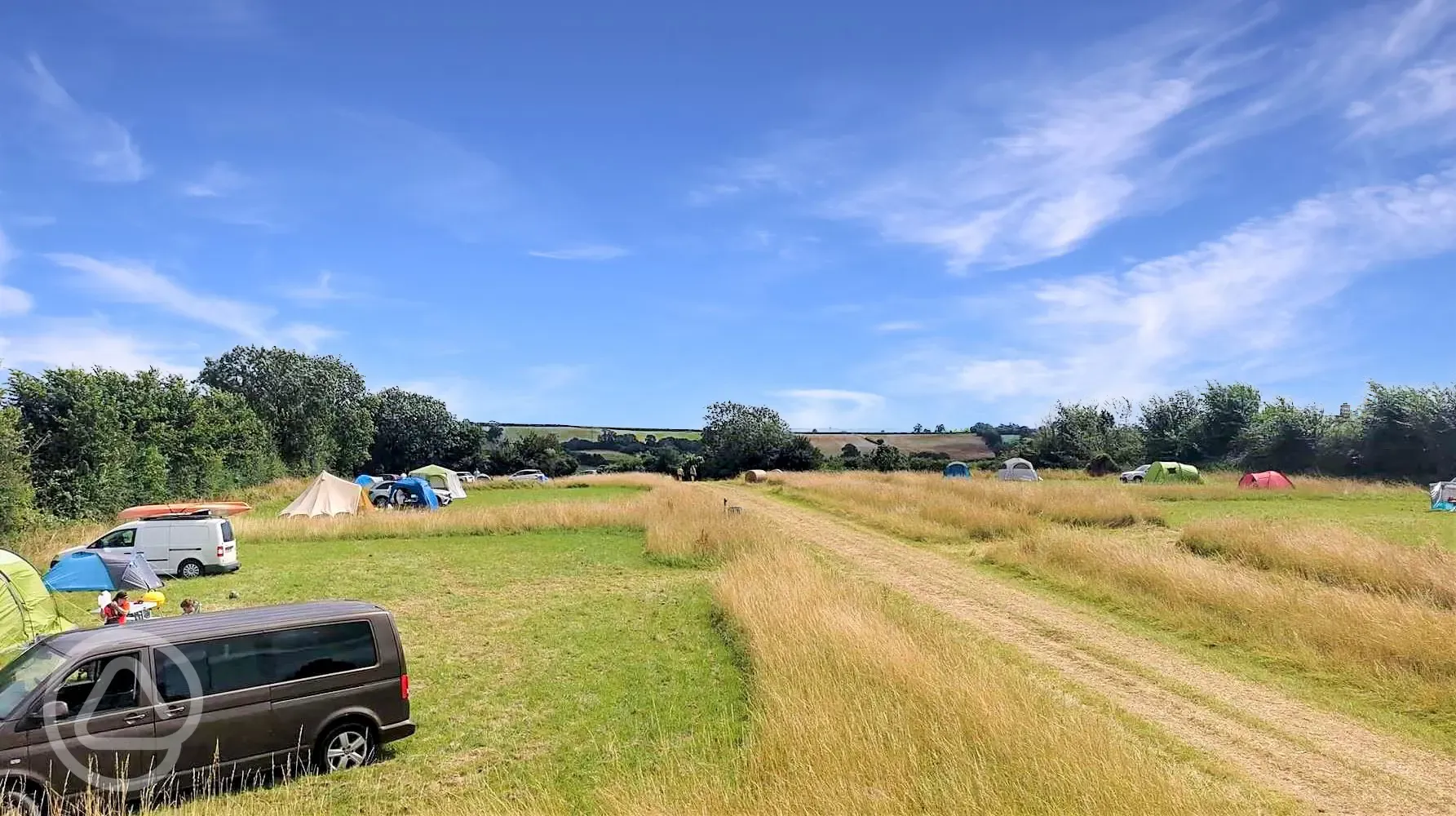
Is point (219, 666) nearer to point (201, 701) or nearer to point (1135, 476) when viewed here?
point (201, 701)

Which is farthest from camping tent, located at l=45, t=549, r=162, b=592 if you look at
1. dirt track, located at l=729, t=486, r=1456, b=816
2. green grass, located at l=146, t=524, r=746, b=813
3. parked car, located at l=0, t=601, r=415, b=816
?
dirt track, located at l=729, t=486, r=1456, b=816

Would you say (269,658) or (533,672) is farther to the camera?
(533,672)

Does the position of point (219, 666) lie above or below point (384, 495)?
below

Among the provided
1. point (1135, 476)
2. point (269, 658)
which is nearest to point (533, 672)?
point (269, 658)

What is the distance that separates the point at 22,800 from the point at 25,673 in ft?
4.64

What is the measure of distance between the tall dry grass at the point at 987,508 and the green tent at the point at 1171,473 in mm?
19200

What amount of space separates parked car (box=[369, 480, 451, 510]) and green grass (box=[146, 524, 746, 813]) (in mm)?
19574

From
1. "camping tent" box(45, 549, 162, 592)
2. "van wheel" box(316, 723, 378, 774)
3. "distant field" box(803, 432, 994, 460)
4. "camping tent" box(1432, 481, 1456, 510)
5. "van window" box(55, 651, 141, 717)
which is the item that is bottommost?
"van wheel" box(316, 723, 378, 774)

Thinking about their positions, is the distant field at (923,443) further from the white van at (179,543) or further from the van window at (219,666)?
the van window at (219,666)

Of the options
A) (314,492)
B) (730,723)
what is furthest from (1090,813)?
(314,492)

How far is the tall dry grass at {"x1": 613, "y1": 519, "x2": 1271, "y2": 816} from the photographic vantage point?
20.9 feet

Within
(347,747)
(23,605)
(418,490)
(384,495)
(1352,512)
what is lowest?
(347,747)

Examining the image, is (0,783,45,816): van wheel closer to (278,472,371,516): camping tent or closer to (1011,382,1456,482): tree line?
(278,472,371,516): camping tent

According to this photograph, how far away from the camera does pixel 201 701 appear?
8320mm
